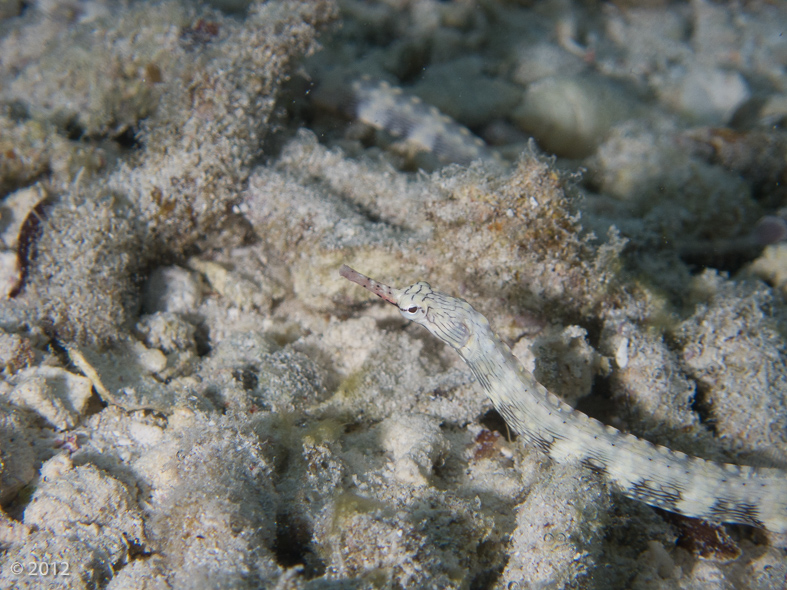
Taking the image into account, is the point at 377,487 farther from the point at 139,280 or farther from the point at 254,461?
the point at 139,280

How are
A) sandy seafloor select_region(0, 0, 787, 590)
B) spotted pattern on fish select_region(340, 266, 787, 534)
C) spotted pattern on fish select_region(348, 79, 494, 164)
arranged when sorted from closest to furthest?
1. sandy seafloor select_region(0, 0, 787, 590)
2. spotted pattern on fish select_region(340, 266, 787, 534)
3. spotted pattern on fish select_region(348, 79, 494, 164)

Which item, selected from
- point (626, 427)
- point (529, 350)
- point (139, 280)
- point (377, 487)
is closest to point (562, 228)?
point (529, 350)

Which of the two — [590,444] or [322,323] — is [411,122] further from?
[590,444]

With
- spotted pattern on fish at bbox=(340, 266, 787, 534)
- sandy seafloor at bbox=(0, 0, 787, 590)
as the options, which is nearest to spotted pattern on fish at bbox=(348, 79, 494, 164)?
sandy seafloor at bbox=(0, 0, 787, 590)

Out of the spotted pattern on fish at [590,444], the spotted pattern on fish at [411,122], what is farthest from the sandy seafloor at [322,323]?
the spotted pattern on fish at [590,444]

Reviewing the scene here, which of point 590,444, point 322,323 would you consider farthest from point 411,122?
point 590,444

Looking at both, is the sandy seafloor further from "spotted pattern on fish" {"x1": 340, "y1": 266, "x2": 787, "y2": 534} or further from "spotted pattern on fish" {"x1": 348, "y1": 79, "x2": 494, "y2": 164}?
"spotted pattern on fish" {"x1": 340, "y1": 266, "x2": 787, "y2": 534}
